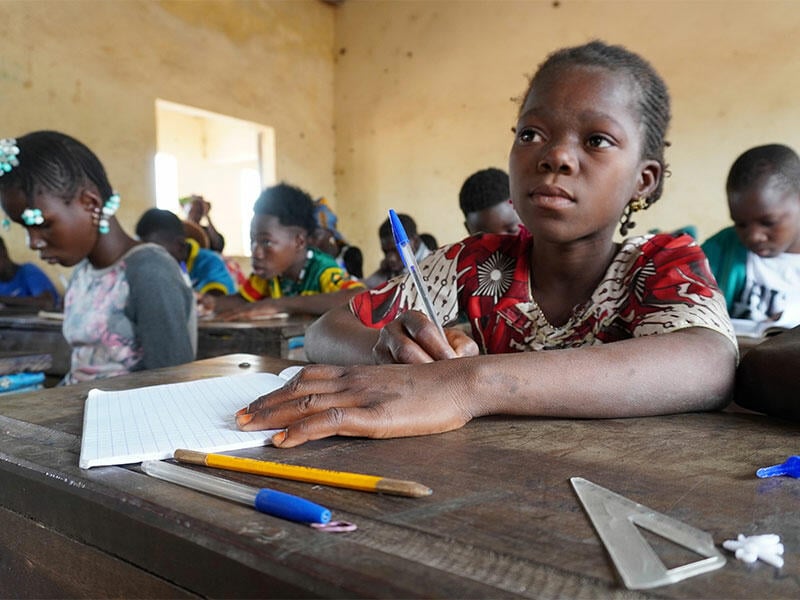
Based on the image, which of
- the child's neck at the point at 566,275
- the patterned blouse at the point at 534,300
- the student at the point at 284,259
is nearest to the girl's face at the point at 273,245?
the student at the point at 284,259

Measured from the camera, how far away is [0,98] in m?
4.24

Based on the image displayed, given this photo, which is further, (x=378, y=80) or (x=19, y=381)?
(x=378, y=80)

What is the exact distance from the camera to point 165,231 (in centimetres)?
370

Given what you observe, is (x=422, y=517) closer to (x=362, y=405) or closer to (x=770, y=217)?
(x=362, y=405)

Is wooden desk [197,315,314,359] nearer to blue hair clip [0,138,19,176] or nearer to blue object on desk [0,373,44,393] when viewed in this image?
blue object on desk [0,373,44,393]

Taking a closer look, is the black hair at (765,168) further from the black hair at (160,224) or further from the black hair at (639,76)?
the black hair at (160,224)

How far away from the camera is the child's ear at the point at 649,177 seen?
102 cm

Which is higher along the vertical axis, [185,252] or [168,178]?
[168,178]

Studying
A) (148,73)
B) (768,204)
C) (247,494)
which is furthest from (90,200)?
(148,73)

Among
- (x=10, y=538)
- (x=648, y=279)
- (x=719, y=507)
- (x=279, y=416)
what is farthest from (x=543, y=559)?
(x=648, y=279)

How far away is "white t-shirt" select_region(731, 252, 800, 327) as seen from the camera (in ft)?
7.04

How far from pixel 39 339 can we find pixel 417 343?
7.14 feet

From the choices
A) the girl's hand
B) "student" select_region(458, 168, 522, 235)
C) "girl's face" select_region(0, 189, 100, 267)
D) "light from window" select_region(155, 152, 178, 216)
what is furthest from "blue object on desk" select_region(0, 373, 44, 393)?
"light from window" select_region(155, 152, 178, 216)

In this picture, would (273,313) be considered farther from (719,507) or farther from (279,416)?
(719,507)
